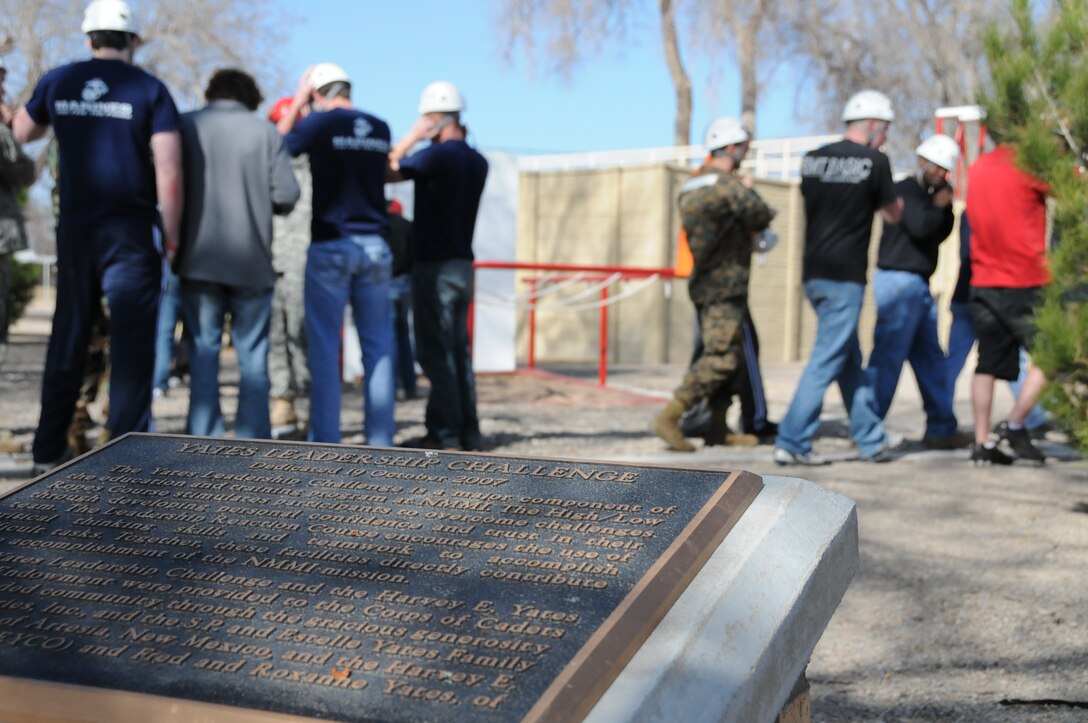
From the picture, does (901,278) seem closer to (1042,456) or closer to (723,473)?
(1042,456)

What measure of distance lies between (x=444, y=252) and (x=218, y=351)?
1488mm

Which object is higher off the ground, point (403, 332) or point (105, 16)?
point (105, 16)

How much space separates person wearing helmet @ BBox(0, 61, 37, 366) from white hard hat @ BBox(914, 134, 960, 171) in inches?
192

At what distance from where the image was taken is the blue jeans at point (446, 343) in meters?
6.58

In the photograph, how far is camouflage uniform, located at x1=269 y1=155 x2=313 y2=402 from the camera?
7.79 meters

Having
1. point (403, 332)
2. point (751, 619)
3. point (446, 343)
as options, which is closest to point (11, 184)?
point (446, 343)

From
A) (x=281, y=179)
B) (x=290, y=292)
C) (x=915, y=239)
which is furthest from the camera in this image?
(x=290, y=292)

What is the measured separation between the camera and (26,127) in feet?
16.8

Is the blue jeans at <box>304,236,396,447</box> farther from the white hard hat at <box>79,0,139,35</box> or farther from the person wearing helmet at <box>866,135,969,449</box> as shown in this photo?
the person wearing helmet at <box>866,135,969,449</box>

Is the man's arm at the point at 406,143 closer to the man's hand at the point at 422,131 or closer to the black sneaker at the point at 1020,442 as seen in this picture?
the man's hand at the point at 422,131

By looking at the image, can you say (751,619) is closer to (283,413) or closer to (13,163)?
(13,163)

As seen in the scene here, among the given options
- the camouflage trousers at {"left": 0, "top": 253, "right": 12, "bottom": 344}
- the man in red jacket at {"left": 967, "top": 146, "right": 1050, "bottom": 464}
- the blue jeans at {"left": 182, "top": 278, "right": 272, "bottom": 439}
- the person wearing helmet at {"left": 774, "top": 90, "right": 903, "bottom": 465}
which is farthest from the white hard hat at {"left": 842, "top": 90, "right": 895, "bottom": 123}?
the camouflage trousers at {"left": 0, "top": 253, "right": 12, "bottom": 344}

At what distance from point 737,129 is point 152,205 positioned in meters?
3.28

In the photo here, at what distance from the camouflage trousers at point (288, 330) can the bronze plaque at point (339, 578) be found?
15.5 ft
